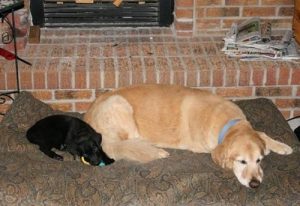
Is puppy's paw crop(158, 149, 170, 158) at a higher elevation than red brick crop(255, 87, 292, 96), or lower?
lower

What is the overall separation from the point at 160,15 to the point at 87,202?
1.95 metres

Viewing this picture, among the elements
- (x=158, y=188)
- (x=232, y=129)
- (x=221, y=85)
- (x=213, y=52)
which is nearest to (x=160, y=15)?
(x=213, y=52)

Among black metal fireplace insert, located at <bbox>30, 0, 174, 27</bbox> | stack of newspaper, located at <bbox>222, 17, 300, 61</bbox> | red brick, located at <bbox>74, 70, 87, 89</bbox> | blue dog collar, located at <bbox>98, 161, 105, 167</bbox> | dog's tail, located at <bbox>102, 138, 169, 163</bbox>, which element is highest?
black metal fireplace insert, located at <bbox>30, 0, 174, 27</bbox>

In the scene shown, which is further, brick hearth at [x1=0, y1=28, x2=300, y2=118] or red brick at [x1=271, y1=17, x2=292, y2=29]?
red brick at [x1=271, y1=17, x2=292, y2=29]

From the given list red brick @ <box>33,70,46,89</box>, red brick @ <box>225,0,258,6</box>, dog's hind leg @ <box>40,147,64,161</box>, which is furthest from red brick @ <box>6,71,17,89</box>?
red brick @ <box>225,0,258,6</box>

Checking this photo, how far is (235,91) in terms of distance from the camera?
11.4 feet

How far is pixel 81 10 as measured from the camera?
390 centimetres

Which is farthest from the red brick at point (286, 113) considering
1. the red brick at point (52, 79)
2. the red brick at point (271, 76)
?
the red brick at point (52, 79)

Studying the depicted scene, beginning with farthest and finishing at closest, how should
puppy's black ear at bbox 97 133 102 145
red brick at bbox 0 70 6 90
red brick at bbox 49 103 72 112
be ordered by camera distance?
red brick at bbox 49 103 72 112 → red brick at bbox 0 70 6 90 → puppy's black ear at bbox 97 133 102 145

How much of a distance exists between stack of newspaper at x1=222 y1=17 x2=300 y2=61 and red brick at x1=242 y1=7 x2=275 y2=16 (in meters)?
0.17

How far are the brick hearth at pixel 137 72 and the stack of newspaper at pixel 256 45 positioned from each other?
0.24ft

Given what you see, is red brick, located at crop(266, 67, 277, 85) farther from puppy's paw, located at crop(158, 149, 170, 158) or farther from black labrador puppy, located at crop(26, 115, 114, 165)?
black labrador puppy, located at crop(26, 115, 114, 165)

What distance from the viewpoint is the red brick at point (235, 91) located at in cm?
346

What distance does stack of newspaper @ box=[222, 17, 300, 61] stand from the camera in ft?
11.4
